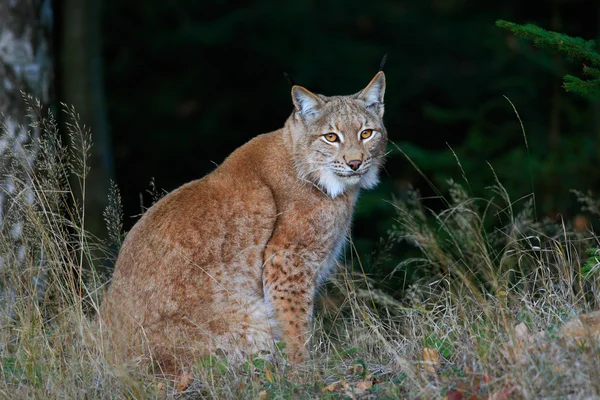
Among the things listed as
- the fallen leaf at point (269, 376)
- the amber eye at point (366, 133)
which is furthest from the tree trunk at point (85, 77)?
the fallen leaf at point (269, 376)

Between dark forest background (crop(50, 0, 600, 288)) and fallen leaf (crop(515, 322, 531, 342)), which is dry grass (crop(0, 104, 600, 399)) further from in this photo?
dark forest background (crop(50, 0, 600, 288))

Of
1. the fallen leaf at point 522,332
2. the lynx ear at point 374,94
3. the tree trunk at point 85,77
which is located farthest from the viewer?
the tree trunk at point 85,77

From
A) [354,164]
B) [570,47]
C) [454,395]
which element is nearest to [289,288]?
[354,164]

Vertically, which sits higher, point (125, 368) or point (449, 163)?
point (125, 368)

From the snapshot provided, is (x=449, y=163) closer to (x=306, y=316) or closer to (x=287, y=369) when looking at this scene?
(x=306, y=316)

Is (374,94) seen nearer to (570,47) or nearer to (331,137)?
(331,137)

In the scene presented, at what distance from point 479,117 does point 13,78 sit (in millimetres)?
6187

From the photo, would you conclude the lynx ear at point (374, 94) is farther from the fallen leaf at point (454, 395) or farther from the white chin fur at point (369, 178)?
the fallen leaf at point (454, 395)

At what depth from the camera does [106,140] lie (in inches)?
405

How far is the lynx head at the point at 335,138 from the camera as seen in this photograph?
5.91 metres

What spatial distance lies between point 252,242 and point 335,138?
933 millimetres

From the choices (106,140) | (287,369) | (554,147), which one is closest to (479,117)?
(554,147)

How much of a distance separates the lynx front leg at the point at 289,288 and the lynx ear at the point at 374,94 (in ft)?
3.88

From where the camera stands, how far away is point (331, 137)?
19.7 feet
